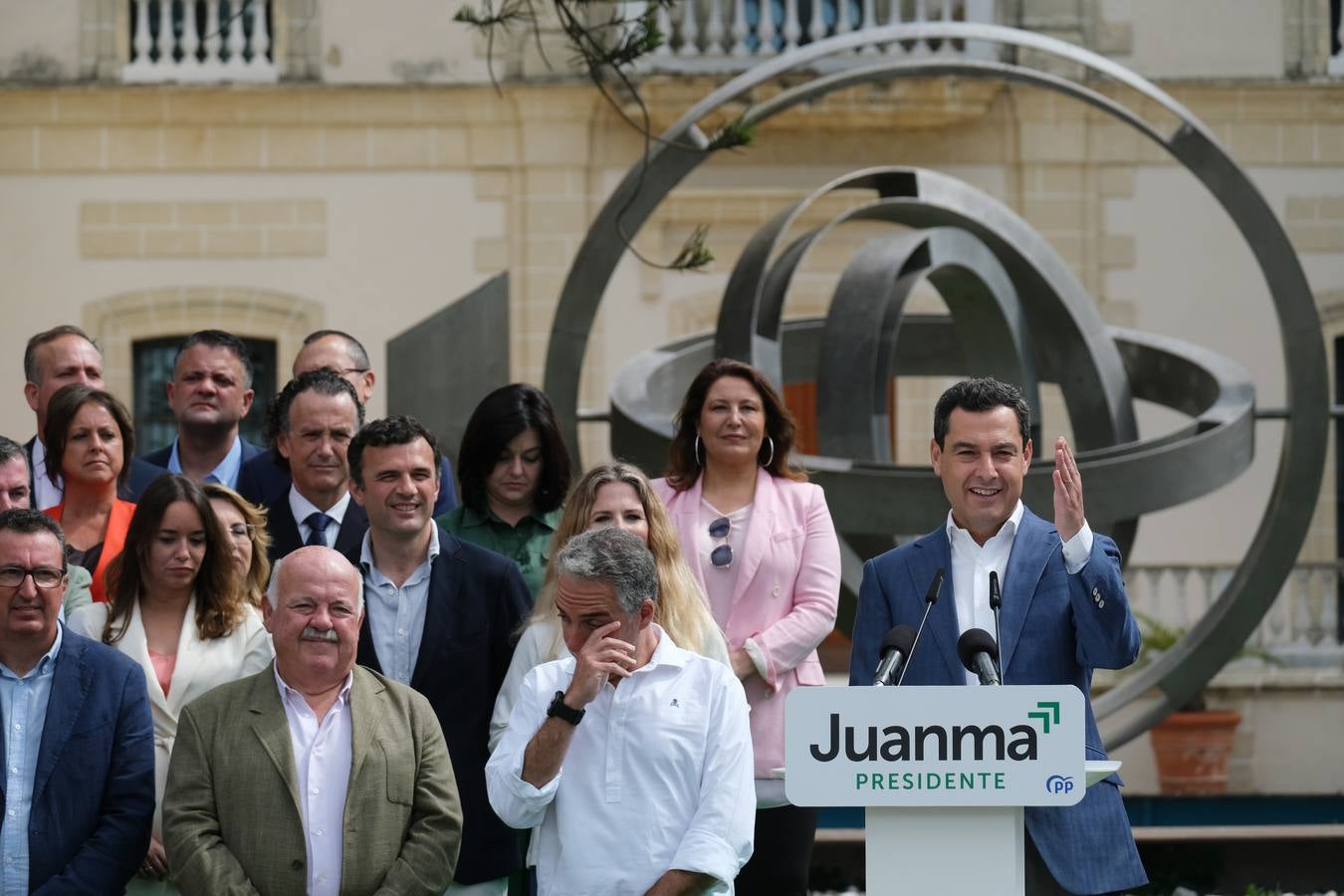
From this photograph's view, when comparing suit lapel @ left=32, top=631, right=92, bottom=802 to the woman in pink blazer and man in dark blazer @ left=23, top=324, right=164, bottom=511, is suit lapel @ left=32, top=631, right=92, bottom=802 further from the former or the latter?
the woman in pink blazer

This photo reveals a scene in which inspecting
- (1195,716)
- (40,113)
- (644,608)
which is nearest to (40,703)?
(644,608)

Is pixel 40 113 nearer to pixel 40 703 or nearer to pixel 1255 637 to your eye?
pixel 1255 637

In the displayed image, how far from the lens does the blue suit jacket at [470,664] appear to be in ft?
14.7

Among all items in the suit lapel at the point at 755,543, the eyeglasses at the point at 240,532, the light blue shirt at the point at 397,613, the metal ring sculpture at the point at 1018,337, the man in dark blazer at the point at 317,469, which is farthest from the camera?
the metal ring sculpture at the point at 1018,337

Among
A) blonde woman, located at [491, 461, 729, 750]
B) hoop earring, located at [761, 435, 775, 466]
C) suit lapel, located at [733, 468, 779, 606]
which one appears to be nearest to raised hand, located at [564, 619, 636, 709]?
blonde woman, located at [491, 461, 729, 750]

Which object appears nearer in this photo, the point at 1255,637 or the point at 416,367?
the point at 416,367

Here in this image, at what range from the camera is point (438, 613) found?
454cm

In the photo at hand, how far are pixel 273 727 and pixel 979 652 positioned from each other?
143 cm

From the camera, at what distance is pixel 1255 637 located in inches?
588

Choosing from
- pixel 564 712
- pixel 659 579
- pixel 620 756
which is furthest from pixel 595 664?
pixel 659 579

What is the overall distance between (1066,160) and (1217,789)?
4.74 meters

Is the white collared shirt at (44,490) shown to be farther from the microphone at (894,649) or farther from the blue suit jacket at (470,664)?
the microphone at (894,649)

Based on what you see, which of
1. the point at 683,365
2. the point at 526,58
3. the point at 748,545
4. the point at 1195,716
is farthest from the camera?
the point at 526,58

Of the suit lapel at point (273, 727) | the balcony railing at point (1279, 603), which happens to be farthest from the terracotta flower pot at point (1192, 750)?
the suit lapel at point (273, 727)
